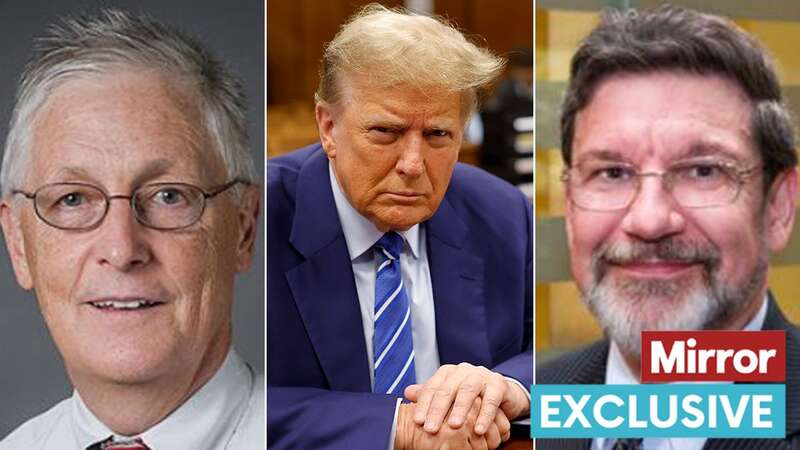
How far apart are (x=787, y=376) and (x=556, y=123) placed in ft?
3.69

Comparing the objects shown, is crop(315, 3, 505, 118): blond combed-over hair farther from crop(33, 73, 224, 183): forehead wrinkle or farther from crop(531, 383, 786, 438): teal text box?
crop(531, 383, 786, 438): teal text box

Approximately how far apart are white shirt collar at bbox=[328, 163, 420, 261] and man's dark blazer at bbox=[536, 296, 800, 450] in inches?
27.7

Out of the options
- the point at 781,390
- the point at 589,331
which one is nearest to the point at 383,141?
the point at 589,331

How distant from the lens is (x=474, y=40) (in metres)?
4.27

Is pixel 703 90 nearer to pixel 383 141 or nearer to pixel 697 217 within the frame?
pixel 697 217

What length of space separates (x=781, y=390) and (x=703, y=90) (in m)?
1.02

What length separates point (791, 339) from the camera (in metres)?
4.41

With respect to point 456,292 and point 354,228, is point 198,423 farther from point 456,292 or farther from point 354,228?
point 456,292

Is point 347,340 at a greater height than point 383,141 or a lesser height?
lesser

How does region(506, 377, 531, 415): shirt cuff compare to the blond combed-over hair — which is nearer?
the blond combed-over hair

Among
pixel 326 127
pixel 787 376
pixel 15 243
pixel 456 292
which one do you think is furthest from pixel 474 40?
pixel 15 243

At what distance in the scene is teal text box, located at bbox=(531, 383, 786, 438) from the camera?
14.4 feet

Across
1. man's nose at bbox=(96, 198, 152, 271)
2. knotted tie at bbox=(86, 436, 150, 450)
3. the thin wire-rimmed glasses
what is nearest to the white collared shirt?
the thin wire-rimmed glasses

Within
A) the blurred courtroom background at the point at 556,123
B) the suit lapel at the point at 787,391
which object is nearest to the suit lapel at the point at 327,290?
the blurred courtroom background at the point at 556,123
